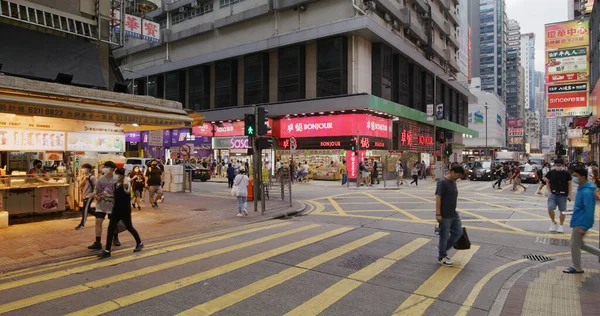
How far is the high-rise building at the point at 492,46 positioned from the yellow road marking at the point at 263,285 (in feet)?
423

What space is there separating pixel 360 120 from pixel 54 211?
22.4 meters

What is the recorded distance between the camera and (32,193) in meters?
10.6

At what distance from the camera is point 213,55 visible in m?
37.1

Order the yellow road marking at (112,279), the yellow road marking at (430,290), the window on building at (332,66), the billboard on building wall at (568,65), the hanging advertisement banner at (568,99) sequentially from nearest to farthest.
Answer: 1. the yellow road marking at (430,290)
2. the yellow road marking at (112,279)
3. the billboard on building wall at (568,65)
4. the hanging advertisement banner at (568,99)
5. the window on building at (332,66)

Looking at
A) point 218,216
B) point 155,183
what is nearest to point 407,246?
point 218,216

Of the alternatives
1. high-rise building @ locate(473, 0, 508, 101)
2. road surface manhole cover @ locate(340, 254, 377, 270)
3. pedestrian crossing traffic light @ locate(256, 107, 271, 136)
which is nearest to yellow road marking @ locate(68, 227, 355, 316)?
road surface manhole cover @ locate(340, 254, 377, 270)

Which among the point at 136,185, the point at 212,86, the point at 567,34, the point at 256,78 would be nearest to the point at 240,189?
the point at 136,185

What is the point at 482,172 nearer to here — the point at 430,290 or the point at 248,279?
the point at 430,290

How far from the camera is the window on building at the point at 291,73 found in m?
32.4

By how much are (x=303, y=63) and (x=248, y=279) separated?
28.8m

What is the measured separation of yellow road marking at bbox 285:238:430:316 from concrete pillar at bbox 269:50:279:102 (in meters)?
28.7

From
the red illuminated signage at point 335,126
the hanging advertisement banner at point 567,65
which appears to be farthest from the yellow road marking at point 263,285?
the hanging advertisement banner at point 567,65

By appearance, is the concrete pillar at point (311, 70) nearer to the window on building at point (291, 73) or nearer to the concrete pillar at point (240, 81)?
the window on building at point (291, 73)

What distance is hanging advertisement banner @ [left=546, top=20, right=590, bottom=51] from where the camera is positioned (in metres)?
27.6
